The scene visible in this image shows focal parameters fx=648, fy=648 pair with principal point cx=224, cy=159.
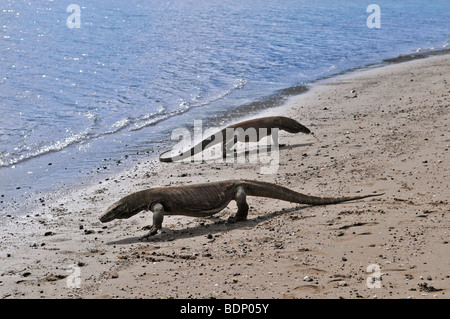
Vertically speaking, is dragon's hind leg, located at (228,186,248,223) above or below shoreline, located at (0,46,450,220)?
above

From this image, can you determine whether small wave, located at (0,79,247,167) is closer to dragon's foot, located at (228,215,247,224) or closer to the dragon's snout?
the dragon's snout

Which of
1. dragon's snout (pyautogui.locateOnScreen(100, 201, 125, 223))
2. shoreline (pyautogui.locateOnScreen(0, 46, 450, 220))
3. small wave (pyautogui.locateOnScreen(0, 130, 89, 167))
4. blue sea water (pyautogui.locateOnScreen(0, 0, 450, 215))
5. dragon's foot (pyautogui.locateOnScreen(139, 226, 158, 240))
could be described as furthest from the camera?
blue sea water (pyautogui.locateOnScreen(0, 0, 450, 215))

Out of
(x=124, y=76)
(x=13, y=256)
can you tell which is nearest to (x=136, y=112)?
(x=124, y=76)

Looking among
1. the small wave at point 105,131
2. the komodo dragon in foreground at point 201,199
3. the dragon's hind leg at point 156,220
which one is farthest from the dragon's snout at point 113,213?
the small wave at point 105,131

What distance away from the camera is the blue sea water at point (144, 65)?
14375mm

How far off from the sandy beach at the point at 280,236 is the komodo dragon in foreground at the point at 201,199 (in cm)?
19

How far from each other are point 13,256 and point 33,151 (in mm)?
6416

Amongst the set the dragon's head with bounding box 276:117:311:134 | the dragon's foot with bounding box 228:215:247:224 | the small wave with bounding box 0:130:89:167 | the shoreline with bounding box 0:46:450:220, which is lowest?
the small wave with bounding box 0:130:89:167

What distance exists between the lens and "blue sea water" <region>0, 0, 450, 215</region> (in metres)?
14.4

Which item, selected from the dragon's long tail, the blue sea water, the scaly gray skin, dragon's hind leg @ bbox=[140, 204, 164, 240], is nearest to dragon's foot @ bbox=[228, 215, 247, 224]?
the dragon's long tail

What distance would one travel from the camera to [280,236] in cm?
788

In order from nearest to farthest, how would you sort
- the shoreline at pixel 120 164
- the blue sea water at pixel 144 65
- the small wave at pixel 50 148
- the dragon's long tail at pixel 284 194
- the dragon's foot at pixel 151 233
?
the dragon's foot at pixel 151 233 < the dragon's long tail at pixel 284 194 < the shoreline at pixel 120 164 < the small wave at pixel 50 148 < the blue sea water at pixel 144 65

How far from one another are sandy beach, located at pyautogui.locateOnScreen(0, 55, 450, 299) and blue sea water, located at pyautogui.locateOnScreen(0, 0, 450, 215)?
2.06 meters

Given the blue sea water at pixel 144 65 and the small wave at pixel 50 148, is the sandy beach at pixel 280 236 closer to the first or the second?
the blue sea water at pixel 144 65
